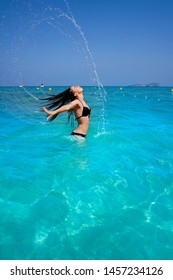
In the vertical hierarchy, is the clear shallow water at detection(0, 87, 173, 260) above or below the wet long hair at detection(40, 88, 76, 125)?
below

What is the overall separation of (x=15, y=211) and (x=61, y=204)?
37.4 inches

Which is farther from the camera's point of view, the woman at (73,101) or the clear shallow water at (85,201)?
the woman at (73,101)

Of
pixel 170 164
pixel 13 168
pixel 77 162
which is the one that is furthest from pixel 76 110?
pixel 170 164

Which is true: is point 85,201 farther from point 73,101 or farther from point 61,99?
point 61,99

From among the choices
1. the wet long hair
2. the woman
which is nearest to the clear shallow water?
the woman

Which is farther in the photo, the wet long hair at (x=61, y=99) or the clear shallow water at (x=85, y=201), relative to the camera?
the wet long hair at (x=61, y=99)

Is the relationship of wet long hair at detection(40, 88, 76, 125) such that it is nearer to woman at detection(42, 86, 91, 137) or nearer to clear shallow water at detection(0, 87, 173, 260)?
woman at detection(42, 86, 91, 137)

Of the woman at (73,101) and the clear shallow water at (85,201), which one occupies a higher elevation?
the woman at (73,101)

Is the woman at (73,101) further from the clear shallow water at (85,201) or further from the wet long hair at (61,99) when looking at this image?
the clear shallow water at (85,201)

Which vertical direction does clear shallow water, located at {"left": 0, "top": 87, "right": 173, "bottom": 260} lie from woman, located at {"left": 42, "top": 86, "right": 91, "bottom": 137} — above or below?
below

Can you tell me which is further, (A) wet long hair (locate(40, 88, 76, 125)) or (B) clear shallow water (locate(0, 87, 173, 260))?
(A) wet long hair (locate(40, 88, 76, 125))

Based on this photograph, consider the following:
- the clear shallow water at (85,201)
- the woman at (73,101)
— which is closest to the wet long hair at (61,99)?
the woman at (73,101)

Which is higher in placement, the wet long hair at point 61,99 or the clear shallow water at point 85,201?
the wet long hair at point 61,99

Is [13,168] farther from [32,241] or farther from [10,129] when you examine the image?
[10,129]
